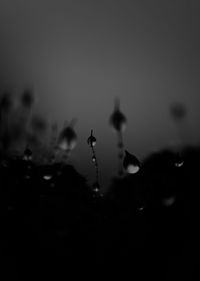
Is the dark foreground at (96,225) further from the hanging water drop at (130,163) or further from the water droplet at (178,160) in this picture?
the hanging water drop at (130,163)

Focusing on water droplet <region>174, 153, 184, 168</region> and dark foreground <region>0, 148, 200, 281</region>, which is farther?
water droplet <region>174, 153, 184, 168</region>

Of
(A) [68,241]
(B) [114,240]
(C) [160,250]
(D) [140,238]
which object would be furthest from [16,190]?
(C) [160,250]

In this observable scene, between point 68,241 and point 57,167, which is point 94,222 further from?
point 57,167

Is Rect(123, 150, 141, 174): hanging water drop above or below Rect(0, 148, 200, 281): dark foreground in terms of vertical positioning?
above

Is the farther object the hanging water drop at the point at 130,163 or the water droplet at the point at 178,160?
the water droplet at the point at 178,160

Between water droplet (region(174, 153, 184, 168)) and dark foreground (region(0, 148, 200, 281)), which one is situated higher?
water droplet (region(174, 153, 184, 168))

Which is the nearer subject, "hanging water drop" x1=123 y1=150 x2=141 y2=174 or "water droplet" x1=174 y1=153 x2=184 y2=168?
"hanging water drop" x1=123 y1=150 x2=141 y2=174

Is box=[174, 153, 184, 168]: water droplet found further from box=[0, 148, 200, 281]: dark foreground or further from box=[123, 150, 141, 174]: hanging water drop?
box=[123, 150, 141, 174]: hanging water drop

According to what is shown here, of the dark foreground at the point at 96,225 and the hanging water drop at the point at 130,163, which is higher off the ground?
the hanging water drop at the point at 130,163
